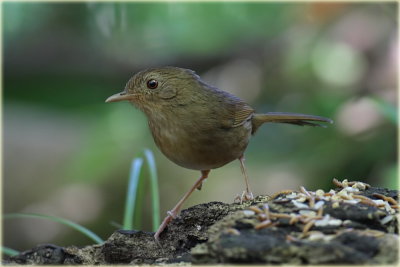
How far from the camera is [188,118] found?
359 cm

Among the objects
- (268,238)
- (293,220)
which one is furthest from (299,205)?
(268,238)

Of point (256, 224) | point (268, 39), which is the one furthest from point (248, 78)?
point (256, 224)

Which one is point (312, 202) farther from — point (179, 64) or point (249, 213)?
point (179, 64)

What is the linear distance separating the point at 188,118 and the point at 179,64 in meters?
5.50

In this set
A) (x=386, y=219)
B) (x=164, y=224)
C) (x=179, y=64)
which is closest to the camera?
(x=386, y=219)

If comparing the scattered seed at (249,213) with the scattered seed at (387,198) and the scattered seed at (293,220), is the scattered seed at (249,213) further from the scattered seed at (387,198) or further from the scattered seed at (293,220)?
the scattered seed at (387,198)

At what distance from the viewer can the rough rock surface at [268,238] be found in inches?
78.3

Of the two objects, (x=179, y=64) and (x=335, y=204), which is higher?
(x=179, y=64)

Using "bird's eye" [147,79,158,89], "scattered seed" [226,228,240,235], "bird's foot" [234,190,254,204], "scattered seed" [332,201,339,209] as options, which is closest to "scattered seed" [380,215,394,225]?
"scattered seed" [332,201,339,209]

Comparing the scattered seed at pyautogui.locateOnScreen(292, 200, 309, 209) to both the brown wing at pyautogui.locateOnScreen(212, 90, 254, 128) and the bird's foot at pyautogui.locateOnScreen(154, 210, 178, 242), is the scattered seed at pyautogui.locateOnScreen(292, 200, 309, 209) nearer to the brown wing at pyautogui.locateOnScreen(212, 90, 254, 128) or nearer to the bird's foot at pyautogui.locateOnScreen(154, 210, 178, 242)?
the bird's foot at pyautogui.locateOnScreen(154, 210, 178, 242)

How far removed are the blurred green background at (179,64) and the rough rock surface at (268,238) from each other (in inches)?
90.1

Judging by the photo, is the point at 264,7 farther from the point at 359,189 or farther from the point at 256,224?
the point at 256,224

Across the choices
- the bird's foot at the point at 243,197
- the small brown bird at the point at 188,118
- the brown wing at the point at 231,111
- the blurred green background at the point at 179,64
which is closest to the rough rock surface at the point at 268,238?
the bird's foot at the point at 243,197

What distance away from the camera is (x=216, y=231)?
2.16m
